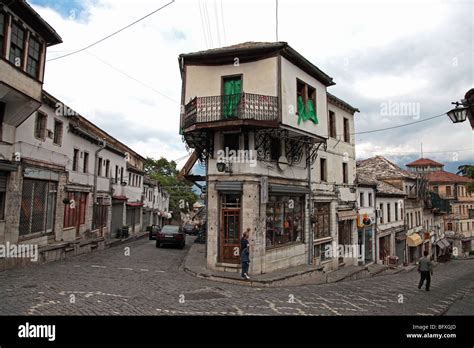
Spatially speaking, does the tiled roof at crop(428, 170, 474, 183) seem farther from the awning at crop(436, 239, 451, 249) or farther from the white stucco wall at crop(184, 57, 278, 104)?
the white stucco wall at crop(184, 57, 278, 104)

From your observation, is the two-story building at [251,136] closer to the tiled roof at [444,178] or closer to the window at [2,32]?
the window at [2,32]

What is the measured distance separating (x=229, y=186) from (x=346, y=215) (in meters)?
11.2

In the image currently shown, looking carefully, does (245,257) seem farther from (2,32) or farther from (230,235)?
(2,32)

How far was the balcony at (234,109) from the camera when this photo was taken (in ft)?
44.5

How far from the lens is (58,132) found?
696 inches

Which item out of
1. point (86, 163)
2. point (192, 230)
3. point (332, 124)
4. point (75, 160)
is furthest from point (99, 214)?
point (332, 124)

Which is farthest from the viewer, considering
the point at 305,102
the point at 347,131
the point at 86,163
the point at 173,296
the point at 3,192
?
the point at 347,131

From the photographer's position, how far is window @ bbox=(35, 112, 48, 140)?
1540 centimetres

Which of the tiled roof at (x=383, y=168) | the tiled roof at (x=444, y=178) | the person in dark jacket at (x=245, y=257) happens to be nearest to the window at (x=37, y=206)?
the person in dark jacket at (x=245, y=257)

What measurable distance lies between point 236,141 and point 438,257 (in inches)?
1529

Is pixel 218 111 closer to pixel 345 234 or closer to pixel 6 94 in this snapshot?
pixel 6 94

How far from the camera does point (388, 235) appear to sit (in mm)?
29281

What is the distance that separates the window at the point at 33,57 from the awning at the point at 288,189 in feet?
36.1

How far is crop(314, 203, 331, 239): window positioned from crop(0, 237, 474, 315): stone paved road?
527 centimetres
